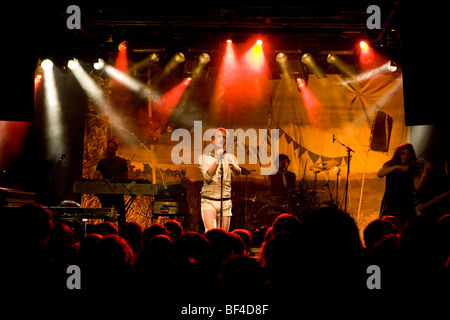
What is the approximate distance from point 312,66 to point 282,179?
280cm

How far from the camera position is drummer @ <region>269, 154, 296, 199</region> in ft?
33.1

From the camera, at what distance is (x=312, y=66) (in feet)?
32.8

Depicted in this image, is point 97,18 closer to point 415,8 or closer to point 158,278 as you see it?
point 415,8

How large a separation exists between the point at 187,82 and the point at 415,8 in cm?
593

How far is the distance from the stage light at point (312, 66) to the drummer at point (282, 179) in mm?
2148

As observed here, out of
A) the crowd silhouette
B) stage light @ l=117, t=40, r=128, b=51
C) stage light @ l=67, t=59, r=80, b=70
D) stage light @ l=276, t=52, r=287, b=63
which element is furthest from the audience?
stage light @ l=67, t=59, r=80, b=70

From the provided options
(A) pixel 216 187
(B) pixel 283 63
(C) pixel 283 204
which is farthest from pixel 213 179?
(B) pixel 283 63

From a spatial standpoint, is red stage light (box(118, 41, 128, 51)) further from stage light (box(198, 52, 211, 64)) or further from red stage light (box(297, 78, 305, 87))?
red stage light (box(297, 78, 305, 87))

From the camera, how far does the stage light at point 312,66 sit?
31.3 feet

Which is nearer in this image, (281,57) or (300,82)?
(281,57)

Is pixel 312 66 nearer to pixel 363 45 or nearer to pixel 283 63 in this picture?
pixel 283 63

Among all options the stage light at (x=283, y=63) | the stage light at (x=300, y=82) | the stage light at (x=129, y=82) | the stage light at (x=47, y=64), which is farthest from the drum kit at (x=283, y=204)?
the stage light at (x=47, y=64)

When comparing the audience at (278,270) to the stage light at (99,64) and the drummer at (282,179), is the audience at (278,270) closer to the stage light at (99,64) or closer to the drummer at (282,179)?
the stage light at (99,64)
